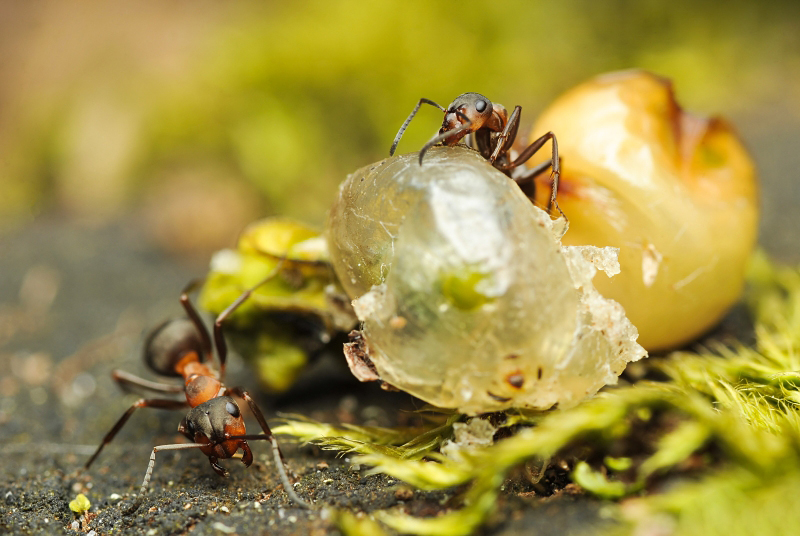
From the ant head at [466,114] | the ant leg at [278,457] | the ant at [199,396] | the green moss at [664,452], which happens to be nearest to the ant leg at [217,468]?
the ant at [199,396]

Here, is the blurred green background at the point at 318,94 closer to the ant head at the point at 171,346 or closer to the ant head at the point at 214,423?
the ant head at the point at 171,346

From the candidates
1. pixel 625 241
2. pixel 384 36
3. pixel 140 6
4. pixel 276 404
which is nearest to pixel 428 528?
pixel 625 241

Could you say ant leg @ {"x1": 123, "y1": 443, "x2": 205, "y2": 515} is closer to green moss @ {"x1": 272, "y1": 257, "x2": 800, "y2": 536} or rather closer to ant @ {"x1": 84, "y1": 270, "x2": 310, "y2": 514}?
ant @ {"x1": 84, "y1": 270, "x2": 310, "y2": 514}

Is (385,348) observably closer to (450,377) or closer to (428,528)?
(450,377)

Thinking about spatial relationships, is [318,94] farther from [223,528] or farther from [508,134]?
[223,528]

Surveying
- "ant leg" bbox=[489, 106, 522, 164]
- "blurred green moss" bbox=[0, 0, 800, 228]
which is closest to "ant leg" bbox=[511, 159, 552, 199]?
"ant leg" bbox=[489, 106, 522, 164]
